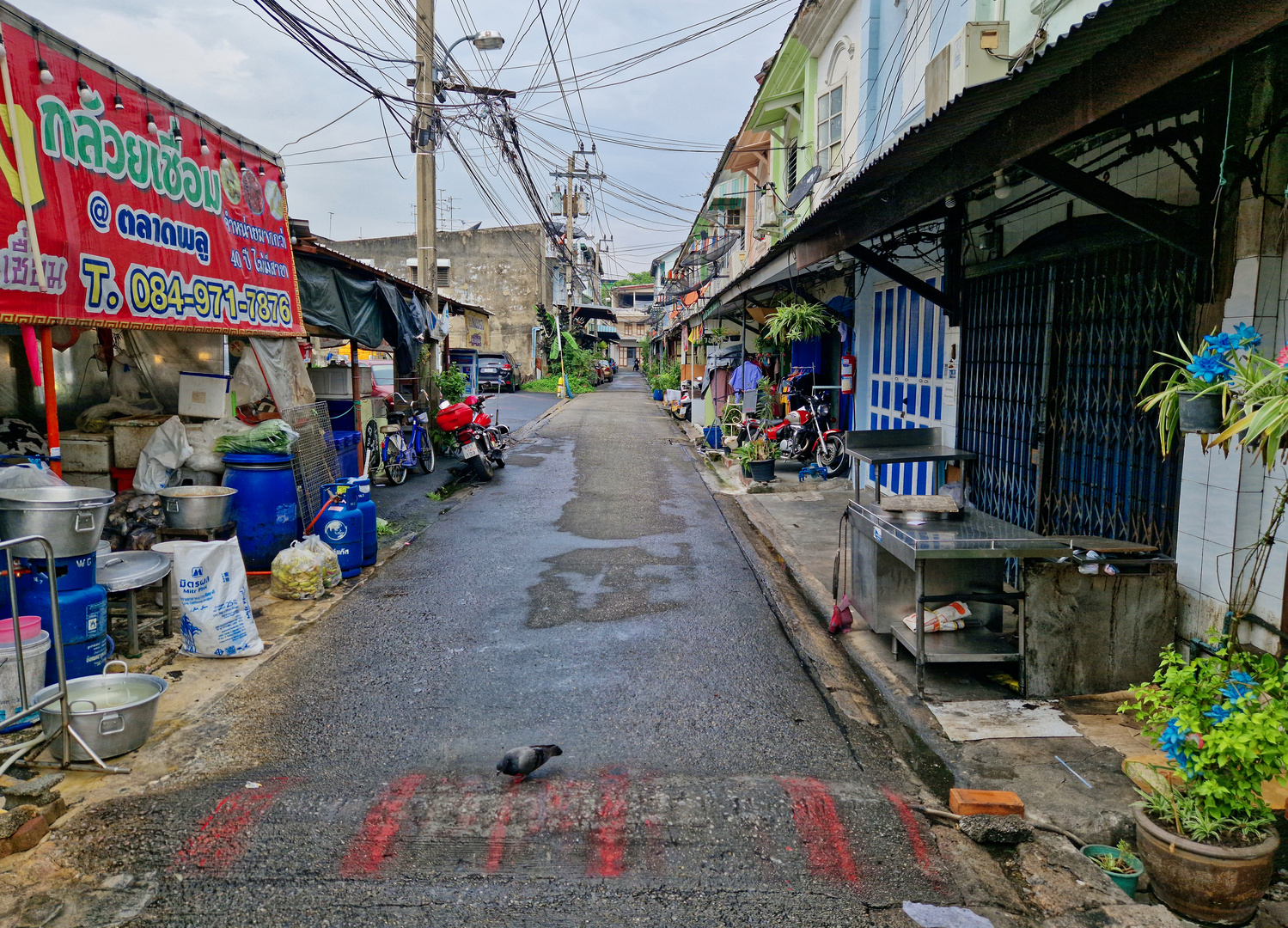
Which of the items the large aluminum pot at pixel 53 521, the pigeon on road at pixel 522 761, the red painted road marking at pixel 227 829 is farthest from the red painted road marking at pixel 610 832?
the large aluminum pot at pixel 53 521

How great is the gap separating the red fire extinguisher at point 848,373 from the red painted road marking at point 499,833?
33.7ft

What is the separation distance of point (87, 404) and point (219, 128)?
320 centimetres

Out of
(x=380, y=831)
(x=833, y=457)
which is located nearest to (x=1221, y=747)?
(x=380, y=831)

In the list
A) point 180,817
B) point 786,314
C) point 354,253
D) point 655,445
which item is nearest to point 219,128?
point 180,817

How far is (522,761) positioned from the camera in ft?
12.7

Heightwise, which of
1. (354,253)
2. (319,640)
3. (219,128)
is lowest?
(319,640)

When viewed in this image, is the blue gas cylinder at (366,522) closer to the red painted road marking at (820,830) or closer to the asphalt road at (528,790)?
the asphalt road at (528,790)

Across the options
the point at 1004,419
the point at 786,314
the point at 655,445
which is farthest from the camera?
the point at 655,445

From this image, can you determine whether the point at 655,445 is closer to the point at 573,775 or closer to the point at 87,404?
the point at 87,404

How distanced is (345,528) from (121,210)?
130 inches

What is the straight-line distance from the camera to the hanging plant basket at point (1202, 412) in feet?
11.0

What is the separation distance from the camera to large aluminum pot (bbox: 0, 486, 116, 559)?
4.54 meters

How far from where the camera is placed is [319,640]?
20.2 feet

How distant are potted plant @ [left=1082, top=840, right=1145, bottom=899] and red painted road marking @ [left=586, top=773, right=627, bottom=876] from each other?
6.45 ft
